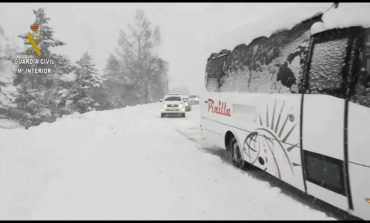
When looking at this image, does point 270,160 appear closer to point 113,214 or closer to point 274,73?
point 274,73

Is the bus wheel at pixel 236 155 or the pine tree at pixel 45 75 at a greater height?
the pine tree at pixel 45 75

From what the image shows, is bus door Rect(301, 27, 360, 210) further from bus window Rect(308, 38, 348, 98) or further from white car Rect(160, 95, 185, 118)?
white car Rect(160, 95, 185, 118)

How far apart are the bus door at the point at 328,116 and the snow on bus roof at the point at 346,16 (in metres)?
0.08

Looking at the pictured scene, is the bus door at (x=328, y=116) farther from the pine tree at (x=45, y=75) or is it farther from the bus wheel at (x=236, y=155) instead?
the pine tree at (x=45, y=75)

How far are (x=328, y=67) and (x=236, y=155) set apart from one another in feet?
12.2

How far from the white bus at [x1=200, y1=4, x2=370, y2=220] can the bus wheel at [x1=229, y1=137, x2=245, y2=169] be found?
0.14 m

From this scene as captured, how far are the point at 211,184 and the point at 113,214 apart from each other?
219cm

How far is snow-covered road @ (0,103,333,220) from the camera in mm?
4430

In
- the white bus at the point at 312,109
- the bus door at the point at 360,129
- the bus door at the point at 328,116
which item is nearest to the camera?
the bus door at the point at 360,129

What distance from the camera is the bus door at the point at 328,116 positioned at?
3734 millimetres

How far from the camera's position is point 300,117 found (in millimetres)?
4477

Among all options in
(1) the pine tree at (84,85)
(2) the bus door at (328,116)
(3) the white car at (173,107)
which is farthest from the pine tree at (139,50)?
(2) the bus door at (328,116)

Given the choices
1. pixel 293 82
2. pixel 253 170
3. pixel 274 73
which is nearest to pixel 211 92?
pixel 253 170

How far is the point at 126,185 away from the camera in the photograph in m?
5.57
